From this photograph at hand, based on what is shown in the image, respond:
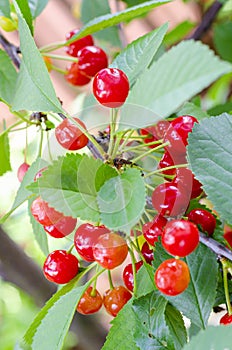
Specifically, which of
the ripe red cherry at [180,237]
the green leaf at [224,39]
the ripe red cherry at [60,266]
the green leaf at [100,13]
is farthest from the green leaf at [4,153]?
the green leaf at [224,39]

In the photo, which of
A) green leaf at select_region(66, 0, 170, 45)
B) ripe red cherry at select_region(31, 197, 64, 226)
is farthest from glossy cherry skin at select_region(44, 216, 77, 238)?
green leaf at select_region(66, 0, 170, 45)

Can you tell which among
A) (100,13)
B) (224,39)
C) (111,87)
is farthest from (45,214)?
(224,39)

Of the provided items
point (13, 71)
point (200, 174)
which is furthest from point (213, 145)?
point (13, 71)

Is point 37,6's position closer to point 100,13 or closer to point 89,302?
point 100,13

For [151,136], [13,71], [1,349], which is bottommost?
[1,349]

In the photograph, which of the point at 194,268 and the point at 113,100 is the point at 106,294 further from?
the point at 113,100

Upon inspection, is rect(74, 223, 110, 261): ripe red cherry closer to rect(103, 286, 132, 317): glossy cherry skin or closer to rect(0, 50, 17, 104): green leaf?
rect(103, 286, 132, 317): glossy cherry skin
